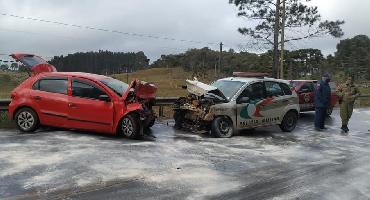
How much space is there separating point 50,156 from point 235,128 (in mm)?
5656

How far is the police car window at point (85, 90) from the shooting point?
12.2 meters

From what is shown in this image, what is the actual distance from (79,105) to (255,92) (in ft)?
16.3

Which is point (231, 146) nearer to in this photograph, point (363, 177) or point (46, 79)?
point (363, 177)

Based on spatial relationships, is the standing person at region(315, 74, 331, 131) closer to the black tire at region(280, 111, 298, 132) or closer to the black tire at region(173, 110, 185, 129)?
the black tire at region(280, 111, 298, 132)

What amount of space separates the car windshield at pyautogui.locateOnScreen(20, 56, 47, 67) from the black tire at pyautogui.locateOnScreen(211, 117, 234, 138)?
516 centimetres

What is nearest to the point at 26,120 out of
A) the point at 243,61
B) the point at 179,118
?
the point at 179,118

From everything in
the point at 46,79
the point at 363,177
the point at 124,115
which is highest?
the point at 46,79

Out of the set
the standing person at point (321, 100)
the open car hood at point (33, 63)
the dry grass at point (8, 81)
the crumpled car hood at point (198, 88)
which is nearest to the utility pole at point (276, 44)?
the standing person at point (321, 100)

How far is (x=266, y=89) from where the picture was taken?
1445 centimetres

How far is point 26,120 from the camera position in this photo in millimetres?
12281

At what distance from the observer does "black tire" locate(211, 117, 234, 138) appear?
42.8ft

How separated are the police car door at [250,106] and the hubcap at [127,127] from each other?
10.1 feet

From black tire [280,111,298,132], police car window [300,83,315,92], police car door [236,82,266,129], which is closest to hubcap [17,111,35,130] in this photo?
police car door [236,82,266,129]

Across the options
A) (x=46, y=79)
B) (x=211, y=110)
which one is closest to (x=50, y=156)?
(x=46, y=79)
